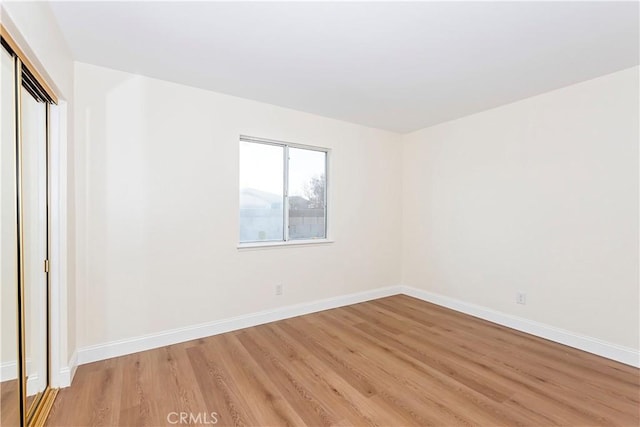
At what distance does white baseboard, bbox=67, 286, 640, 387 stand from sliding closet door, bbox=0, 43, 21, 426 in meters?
0.75

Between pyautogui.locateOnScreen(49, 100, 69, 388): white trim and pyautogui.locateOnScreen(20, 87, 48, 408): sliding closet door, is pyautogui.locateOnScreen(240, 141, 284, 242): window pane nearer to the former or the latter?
pyautogui.locateOnScreen(49, 100, 69, 388): white trim

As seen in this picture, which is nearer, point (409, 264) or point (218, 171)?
point (218, 171)

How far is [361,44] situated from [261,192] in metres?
1.90

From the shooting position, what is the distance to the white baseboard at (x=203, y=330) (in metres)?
2.48

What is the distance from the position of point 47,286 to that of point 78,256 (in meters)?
0.42

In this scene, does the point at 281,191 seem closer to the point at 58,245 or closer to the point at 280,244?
the point at 280,244

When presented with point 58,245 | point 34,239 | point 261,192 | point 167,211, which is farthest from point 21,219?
point 261,192

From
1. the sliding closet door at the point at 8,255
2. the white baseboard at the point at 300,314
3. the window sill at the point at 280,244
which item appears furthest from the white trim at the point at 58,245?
the window sill at the point at 280,244

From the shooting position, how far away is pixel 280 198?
11.8 feet

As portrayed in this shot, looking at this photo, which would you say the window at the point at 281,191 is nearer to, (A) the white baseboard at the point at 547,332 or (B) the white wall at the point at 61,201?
(B) the white wall at the point at 61,201

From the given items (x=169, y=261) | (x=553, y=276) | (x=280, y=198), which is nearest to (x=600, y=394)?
(x=553, y=276)

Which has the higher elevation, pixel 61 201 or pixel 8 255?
pixel 61 201

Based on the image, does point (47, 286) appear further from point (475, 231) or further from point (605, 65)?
point (605, 65)

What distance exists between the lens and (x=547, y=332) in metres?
2.96
